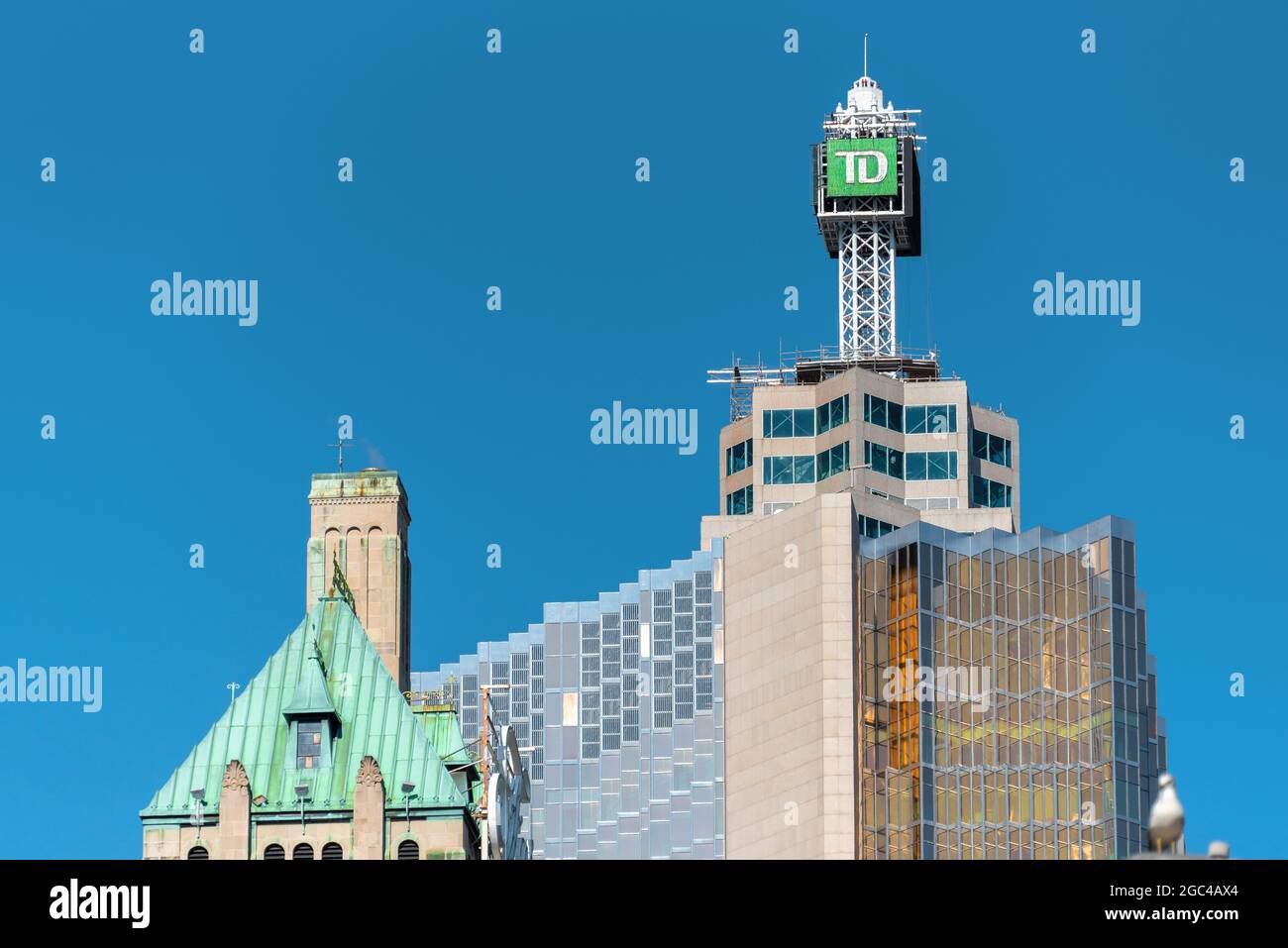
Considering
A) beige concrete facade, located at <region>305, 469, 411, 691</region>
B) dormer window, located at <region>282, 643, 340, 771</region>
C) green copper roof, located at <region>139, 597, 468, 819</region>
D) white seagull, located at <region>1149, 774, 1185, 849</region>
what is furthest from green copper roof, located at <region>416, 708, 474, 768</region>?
white seagull, located at <region>1149, 774, 1185, 849</region>

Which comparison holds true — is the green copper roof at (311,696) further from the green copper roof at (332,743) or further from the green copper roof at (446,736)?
the green copper roof at (446,736)

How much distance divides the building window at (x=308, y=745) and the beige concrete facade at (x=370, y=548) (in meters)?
12.4

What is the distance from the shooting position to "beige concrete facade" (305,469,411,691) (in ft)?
486

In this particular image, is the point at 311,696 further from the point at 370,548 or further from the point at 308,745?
the point at 370,548

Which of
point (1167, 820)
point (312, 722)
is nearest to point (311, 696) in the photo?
point (312, 722)

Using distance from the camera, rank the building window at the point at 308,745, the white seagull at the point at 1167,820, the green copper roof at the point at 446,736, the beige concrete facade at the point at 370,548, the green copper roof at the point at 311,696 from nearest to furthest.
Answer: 1. the white seagull at the point at 1167,820
2. the building window at the point at 308,745
3. the green copper roof at the point at 311,696
4. the green copper roof at the point at 446,736
5. the beige concrete facade at the point at 370,548

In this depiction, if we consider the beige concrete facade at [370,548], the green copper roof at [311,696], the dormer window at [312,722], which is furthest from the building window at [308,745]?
the beige concrete facade at [370,548]

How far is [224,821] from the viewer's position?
130m

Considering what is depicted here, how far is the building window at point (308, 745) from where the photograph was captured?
13300cm

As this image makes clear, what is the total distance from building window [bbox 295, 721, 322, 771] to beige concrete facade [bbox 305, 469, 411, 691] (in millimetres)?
12383

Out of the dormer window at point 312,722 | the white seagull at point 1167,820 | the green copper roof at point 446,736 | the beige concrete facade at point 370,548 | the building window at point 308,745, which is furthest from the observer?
the beige concrete facade at point 370,548
